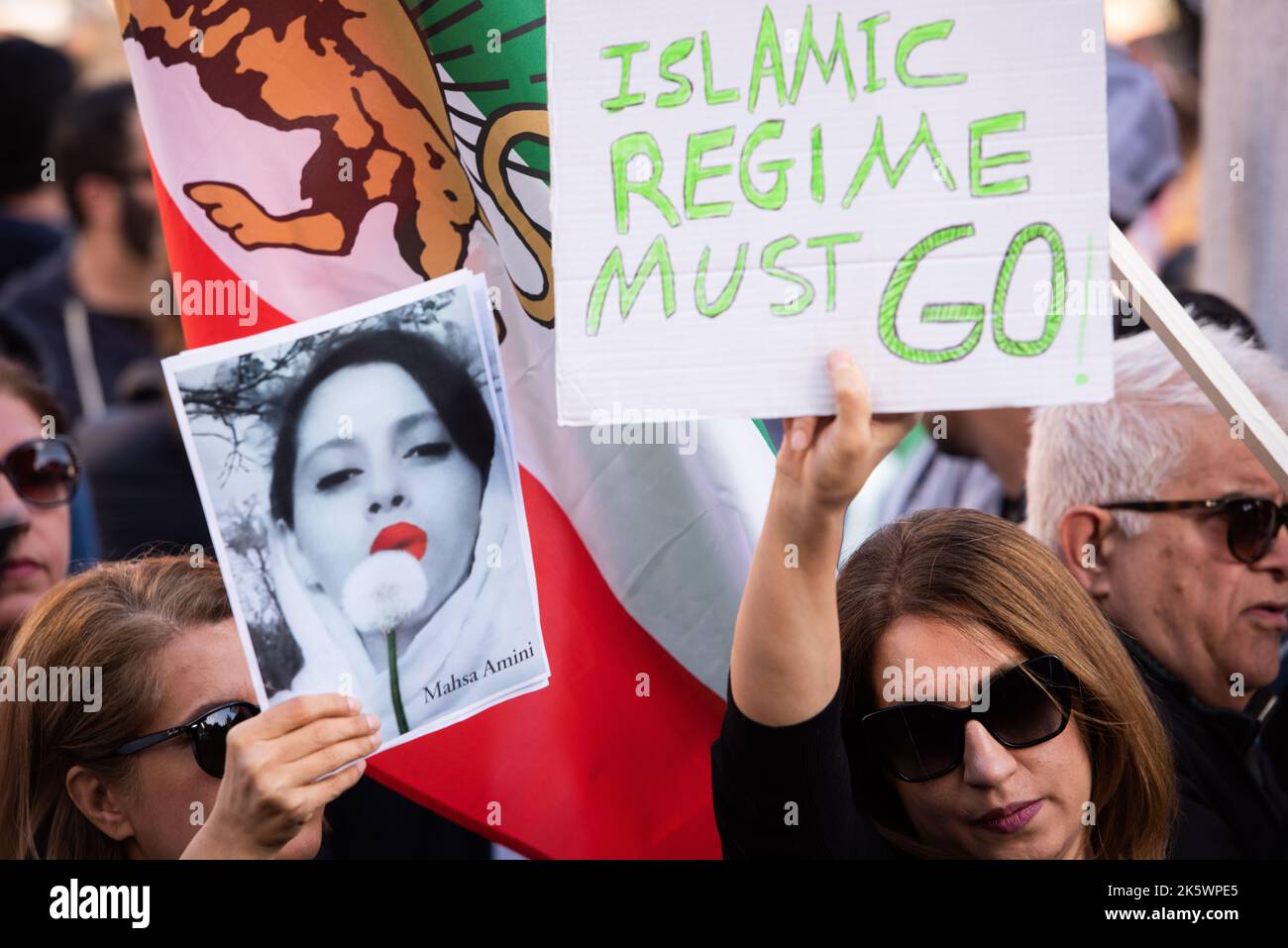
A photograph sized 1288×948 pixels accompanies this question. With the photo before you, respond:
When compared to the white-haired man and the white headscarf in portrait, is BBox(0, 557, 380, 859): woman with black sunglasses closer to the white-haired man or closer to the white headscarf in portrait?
the white headscarf in portrait

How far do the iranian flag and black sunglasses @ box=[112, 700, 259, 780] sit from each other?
0.33 metres

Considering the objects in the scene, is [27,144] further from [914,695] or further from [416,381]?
[914,695]

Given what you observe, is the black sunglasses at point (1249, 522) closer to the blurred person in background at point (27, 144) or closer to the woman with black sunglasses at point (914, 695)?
the woman with black sunglasses at point (914, 695)

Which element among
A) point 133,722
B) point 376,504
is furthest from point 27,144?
point 376,504

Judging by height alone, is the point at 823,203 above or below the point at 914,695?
above

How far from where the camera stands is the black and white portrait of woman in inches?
71.4

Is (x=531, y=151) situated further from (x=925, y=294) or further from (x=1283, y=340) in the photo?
(x=1283, y=340)

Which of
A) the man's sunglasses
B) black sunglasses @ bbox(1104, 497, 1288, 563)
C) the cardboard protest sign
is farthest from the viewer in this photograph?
the man's sunglasses

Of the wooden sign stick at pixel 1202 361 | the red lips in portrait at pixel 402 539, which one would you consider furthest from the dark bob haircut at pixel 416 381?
the wooden sign stick at pixel 1202 361

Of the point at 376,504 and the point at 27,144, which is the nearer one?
the point at 376,504

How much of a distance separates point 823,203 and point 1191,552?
1.12 metres

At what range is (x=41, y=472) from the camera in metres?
2.69

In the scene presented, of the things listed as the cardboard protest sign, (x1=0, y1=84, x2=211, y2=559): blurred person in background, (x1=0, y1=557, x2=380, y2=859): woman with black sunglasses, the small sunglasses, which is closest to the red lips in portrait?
(x1=0, y1=557, x2=380, y2=859): woman with black sunglasses
